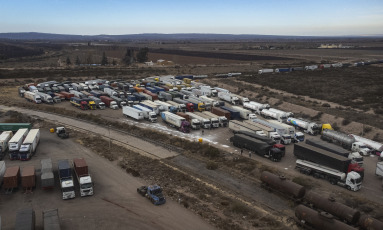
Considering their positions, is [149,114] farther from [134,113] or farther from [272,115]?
[272,115]

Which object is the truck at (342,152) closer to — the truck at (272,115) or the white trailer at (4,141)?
the truck at (272,115)

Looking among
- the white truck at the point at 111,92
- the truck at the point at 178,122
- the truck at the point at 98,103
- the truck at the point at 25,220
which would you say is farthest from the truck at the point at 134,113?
the truck at the point at 25,220

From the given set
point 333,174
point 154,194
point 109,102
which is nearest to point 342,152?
point 333,174

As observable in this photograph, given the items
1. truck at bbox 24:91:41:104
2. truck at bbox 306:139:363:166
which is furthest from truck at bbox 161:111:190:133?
truck at bbox 24:91:41:104

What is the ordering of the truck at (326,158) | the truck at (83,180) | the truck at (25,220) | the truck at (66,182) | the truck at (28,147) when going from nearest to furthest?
the truck at (25,220) → the truck at (66,182) → the truck at (83,180) → the truck at (326,158) → the truck at (28,147)

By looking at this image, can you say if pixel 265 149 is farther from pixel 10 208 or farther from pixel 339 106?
pixel 339 106

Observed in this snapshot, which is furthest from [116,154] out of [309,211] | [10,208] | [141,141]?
[309,211]
